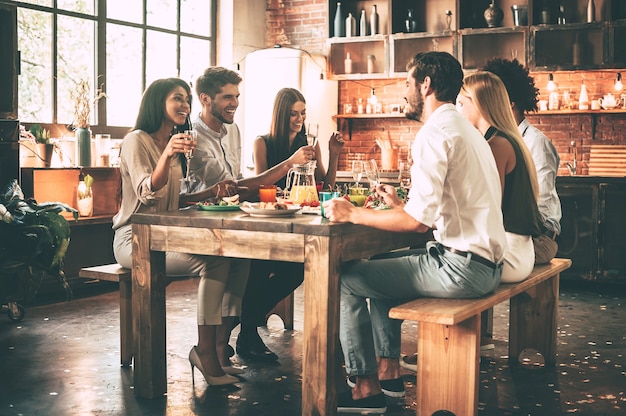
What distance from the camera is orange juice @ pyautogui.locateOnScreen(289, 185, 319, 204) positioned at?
374cm

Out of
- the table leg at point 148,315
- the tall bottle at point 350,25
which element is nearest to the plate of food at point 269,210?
the table leg at point 148,315

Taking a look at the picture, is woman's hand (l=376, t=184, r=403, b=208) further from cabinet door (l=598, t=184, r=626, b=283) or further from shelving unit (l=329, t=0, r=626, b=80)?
shelving unit (l=329, t=0, r=626, b=80)

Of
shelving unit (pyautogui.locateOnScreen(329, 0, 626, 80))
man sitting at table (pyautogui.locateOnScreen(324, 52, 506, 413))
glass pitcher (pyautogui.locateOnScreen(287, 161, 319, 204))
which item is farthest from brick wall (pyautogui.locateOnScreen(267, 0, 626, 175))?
man sitting at table (pyautogui.locateOnScreen(324, 52, 506, 413))

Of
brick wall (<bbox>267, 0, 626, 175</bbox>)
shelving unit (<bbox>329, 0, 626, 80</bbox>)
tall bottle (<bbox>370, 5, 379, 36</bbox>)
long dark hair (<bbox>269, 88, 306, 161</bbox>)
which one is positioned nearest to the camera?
long dark hair (<bbox>269, 88, 306, 161</bbox>)

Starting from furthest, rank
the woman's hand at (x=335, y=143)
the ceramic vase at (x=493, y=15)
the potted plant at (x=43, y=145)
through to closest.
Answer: the ceramic vase at (x=493, y=15) < the potted plant at (x=43, y=145) < the woman's hand at (x=335, y=143)

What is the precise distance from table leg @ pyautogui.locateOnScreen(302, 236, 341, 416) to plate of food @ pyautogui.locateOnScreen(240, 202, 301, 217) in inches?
11.8

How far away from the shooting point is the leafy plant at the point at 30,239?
15.5 ft

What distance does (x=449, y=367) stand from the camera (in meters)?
3.07

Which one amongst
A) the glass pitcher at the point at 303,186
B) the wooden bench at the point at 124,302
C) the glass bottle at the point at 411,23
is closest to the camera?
the glass pitcher at the point at 303,186

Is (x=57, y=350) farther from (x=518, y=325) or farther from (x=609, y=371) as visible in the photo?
(x=609, y=371)

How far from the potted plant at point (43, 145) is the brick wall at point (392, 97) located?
10.4 ft

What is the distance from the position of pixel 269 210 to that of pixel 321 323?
0.52m

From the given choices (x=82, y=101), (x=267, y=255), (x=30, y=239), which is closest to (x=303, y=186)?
(x=267, y=255)

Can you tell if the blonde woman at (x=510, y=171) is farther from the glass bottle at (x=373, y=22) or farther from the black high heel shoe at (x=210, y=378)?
the glass bottle at (x=373, y=22)
